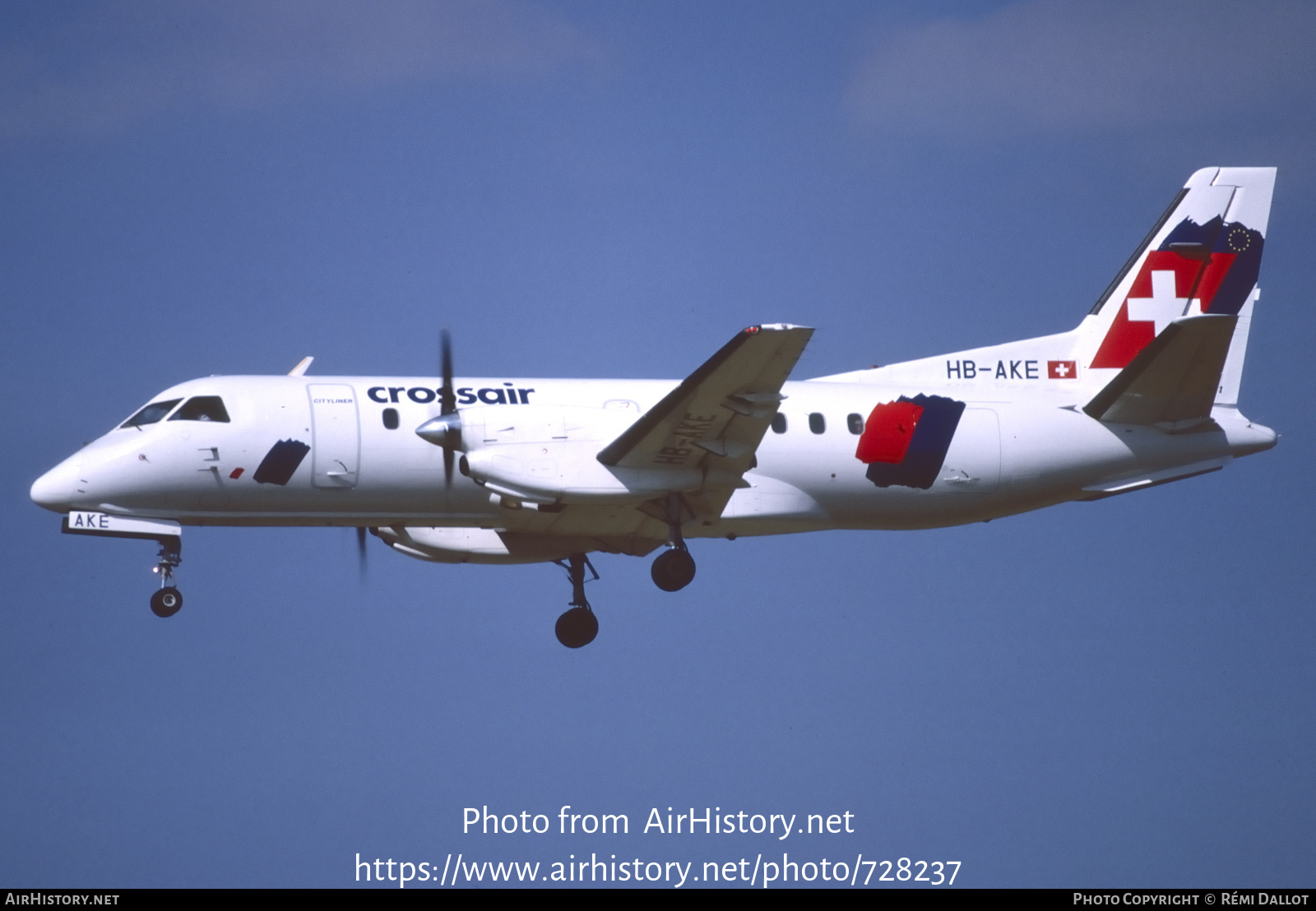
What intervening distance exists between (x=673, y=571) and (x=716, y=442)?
1867 millimetres

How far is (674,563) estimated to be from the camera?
67.9 feet

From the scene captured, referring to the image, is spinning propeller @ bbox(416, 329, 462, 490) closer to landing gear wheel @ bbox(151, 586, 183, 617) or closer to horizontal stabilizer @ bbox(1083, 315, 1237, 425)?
landing gear wheel @ bbox(151, 586, 183, 617)

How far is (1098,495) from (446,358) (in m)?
9.62

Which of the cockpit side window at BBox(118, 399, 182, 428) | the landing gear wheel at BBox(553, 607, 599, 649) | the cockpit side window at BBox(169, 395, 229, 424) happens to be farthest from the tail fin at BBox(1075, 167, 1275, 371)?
the cockpit side window at BBox(118, 399, 182, 428)

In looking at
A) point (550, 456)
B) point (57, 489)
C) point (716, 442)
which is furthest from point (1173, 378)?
point (57, 489)

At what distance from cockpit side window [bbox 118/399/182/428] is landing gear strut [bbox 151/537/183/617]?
1565mm

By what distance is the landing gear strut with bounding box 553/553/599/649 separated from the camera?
23703mm

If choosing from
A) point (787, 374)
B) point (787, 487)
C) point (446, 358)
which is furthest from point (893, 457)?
point (446, 358)

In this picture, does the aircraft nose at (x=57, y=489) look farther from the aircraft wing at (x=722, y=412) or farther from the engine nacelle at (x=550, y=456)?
the aircraft wing at (x=722, y=412)

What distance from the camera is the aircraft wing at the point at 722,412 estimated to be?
1855 centimetres

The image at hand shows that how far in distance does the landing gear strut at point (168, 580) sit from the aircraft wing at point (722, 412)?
18.7 ft

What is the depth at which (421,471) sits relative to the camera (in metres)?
20.2

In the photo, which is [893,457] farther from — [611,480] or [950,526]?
[611,480]
